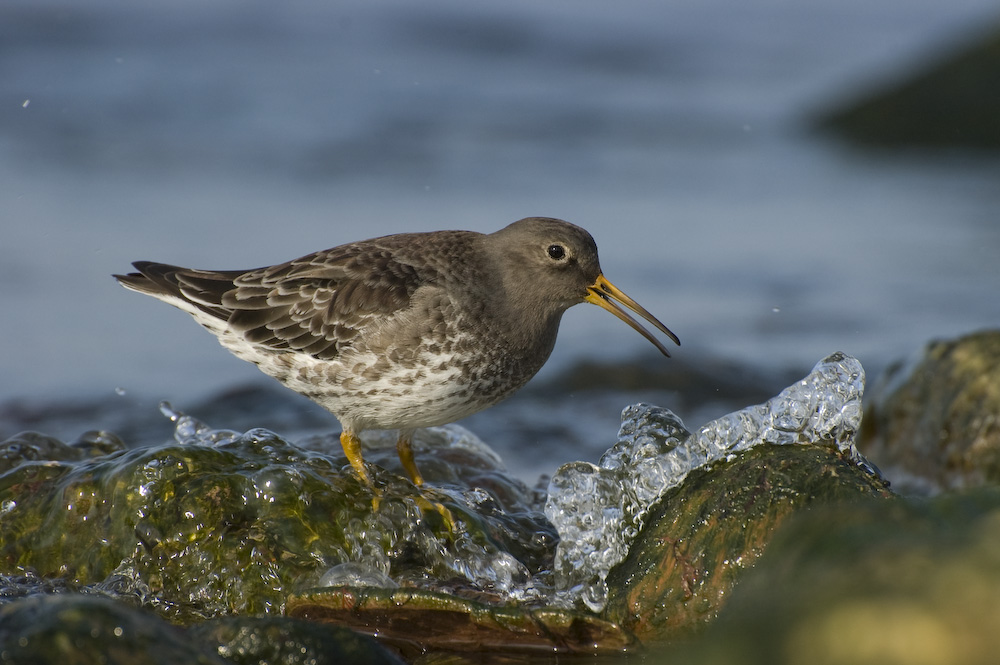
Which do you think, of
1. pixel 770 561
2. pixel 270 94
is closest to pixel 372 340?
pixel 770 561

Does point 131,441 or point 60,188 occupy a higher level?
point 60,188

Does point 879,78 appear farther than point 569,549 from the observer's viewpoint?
Yes

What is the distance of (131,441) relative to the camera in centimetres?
815

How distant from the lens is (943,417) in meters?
6.94

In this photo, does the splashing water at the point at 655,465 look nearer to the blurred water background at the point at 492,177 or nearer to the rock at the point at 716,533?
the rock at the point at 716,533

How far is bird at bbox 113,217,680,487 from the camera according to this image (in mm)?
5812

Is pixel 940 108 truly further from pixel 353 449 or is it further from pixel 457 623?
pixel 457 623

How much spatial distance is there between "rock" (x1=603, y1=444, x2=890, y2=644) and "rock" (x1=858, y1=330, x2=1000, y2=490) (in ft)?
7.24

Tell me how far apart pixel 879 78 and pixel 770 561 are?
17.1 meters

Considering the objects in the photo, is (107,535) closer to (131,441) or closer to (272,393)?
(131,441)

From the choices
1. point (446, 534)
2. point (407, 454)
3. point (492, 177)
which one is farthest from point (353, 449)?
point (492, 177)

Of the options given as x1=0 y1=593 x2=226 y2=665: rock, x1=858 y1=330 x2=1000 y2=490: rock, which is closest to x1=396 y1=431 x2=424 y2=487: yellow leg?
x1=0 y1=593 x2=226 y2=665: rock

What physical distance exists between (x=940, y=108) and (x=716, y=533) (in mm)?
14813

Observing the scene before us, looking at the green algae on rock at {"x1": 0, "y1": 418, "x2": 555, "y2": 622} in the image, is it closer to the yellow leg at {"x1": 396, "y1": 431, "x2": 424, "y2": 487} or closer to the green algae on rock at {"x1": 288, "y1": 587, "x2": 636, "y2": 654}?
the green algae on rock at {"x1": 288, "y1": 587, "x2": 636, "y2": 654}
